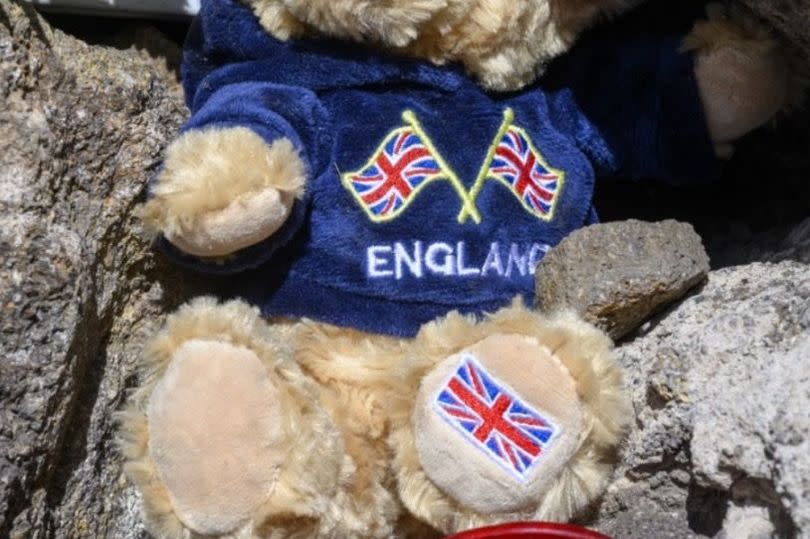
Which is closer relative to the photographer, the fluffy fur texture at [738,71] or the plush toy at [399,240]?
the plush toy at [399,240]

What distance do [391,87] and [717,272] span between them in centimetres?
45

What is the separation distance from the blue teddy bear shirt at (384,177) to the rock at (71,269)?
10 centimetres

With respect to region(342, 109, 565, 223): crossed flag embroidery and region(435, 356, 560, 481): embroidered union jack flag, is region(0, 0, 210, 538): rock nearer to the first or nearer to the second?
region(342, 109, 565, 223): crossed flag embroidery

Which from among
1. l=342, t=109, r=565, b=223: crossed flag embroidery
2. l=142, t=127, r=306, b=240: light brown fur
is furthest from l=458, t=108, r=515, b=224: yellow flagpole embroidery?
l=142, t=127, r=306, b=240: light brown fur

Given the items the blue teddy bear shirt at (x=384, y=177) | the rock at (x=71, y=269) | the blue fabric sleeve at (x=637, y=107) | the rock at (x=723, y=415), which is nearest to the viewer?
the rock at (x=723, y=415)

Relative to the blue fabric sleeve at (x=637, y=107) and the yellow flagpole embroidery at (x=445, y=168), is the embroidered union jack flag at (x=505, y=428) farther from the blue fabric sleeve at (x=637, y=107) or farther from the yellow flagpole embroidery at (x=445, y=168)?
the blue fabric sleeve at (x=637, y=107)

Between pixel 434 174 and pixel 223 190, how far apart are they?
0.91 feet

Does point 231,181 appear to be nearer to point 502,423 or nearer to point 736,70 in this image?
point 502,423

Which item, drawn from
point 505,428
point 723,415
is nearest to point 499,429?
point 505,428

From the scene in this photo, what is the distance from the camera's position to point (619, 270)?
1.23 m

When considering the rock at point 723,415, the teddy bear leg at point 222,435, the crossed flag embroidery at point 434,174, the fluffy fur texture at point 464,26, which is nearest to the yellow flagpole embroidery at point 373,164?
the crossed flag embroidery at point 434,174

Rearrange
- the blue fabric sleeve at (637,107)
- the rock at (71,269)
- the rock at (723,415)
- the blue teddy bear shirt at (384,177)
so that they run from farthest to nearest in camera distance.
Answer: the blue fabric sleeve at (637,107) → the blue teddy bear shirt at (384,177) → the rock at (71,269) → the rock at (723,415)

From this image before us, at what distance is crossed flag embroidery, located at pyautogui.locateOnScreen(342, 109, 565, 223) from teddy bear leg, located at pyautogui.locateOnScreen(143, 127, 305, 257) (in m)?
0.12

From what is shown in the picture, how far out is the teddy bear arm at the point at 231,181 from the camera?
1.13 m
